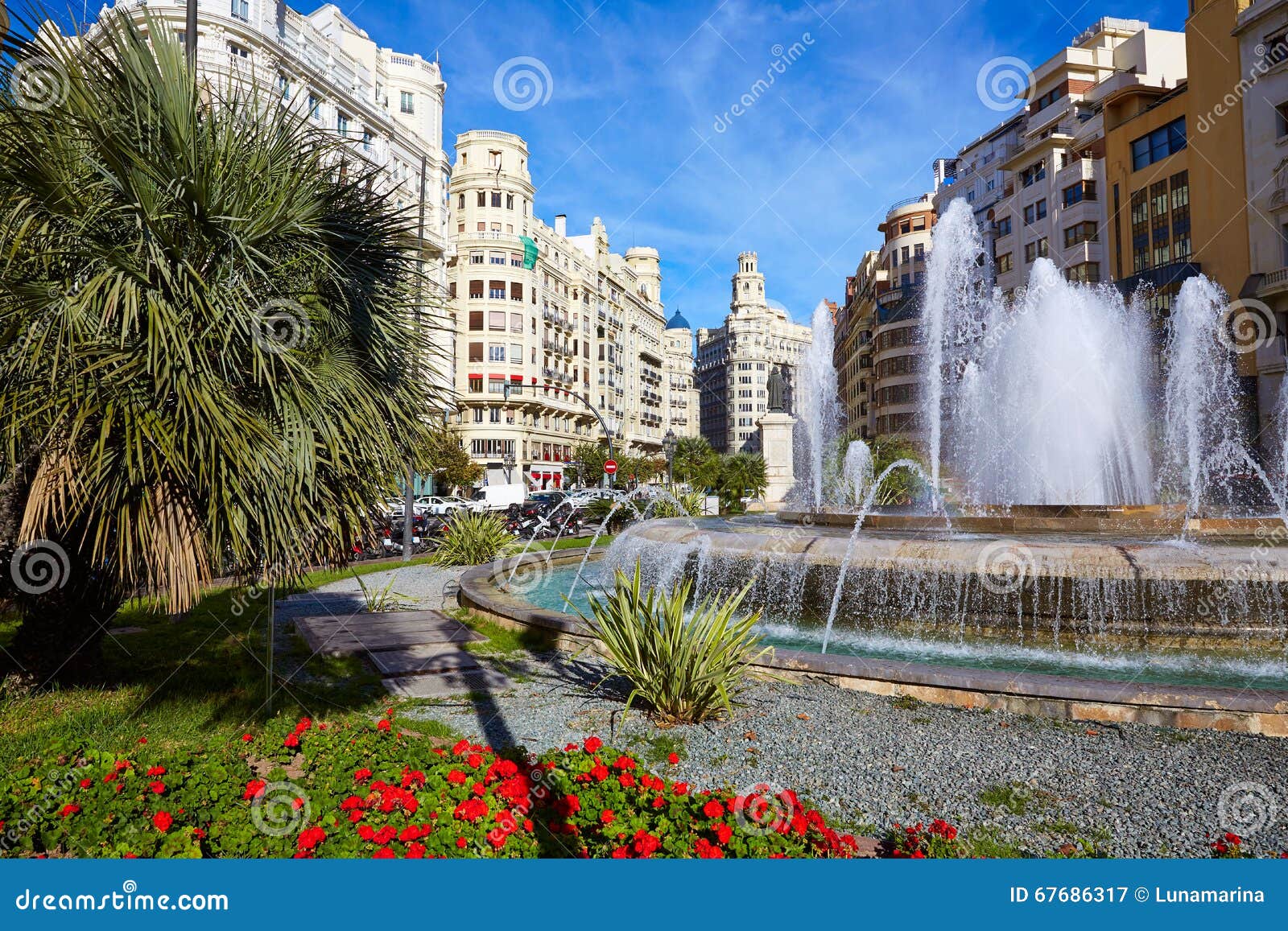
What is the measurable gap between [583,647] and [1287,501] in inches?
890

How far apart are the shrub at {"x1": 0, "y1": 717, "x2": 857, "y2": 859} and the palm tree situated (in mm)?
1172

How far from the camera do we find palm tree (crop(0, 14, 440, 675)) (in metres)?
4.57

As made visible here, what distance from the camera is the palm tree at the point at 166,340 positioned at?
457cm

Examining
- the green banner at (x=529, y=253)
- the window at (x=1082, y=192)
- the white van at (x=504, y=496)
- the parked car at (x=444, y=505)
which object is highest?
the green banner at (x=529, y=253)

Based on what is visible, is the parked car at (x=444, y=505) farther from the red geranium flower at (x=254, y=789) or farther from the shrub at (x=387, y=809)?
the red geranium flower at (x=254, y=789)

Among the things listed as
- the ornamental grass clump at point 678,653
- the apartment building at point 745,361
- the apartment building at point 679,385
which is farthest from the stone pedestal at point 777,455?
the apartment building at point 745,361

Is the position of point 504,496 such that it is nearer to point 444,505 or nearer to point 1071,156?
point 444,505

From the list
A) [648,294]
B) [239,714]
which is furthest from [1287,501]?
[648,294]

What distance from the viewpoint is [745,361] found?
142750 millimetres

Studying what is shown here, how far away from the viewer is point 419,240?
7188mm

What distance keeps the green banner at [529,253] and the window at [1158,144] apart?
40.8m

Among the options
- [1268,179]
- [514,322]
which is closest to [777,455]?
[1268,179]

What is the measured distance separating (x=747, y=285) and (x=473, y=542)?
141m

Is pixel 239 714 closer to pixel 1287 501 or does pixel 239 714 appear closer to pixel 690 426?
pixel 1287 501
